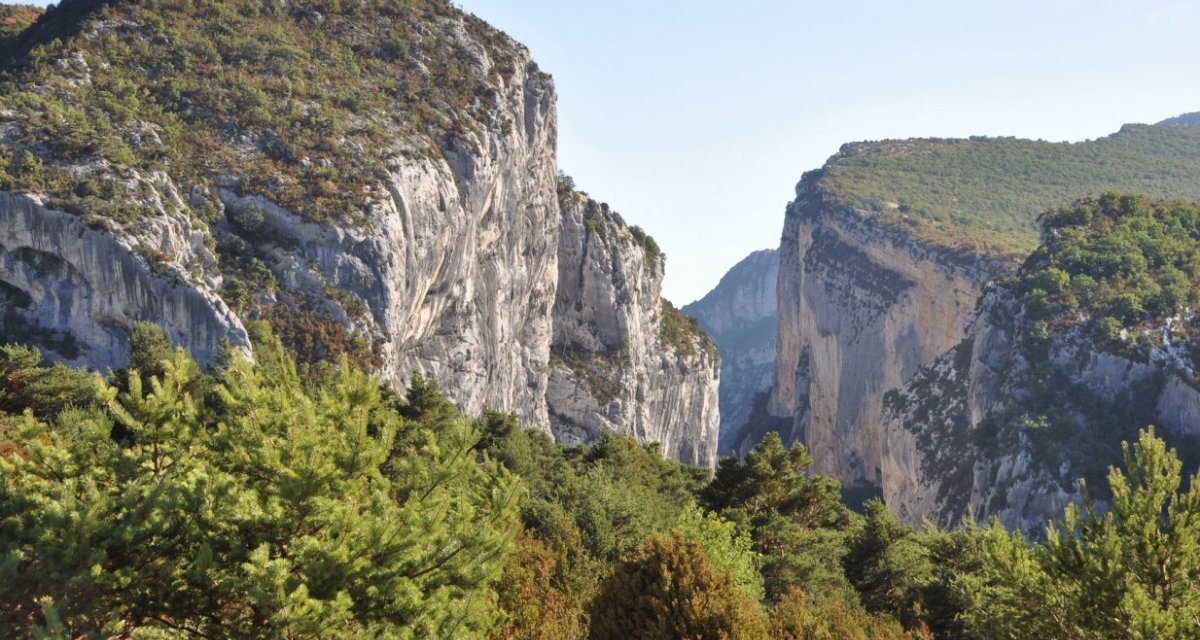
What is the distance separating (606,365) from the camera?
231ft

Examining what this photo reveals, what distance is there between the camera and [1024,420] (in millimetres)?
47781

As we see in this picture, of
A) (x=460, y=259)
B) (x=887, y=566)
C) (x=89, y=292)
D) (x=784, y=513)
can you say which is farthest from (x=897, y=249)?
(x=89, y=292)

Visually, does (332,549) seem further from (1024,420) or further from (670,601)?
(1024,420)

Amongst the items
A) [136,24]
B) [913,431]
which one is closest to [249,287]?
[136,24]

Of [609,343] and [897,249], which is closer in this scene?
[609,343]

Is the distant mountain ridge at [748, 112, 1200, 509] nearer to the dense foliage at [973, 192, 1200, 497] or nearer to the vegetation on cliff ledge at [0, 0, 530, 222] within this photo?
the dense foliage at [973, 192, 1200, 497]

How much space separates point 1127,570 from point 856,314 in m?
88.2

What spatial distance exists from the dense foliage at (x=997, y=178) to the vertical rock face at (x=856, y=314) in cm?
287

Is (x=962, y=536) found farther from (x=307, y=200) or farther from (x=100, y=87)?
(x=100, y=87)

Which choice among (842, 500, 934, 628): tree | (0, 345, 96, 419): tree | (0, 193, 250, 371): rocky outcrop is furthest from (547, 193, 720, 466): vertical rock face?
(0, 345, 96, 419): tree

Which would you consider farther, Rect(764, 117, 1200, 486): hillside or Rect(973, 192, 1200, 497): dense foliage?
Rect(764, 117, 1200, 486): hillside

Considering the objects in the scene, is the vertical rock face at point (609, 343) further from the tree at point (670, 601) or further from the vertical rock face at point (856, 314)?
the tree at point (670, 601)

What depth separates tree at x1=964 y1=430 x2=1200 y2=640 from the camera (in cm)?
956

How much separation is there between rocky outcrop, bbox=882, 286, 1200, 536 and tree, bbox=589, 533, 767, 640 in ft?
92.8
